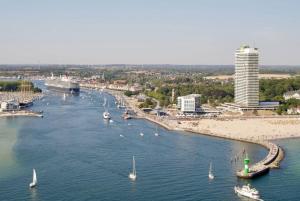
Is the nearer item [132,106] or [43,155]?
[43,155]

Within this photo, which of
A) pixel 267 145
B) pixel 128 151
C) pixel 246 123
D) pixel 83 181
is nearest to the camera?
pixel 83 181

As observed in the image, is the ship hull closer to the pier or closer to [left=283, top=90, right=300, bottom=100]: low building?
the pier

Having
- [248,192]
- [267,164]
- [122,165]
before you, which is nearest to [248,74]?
[267,164]

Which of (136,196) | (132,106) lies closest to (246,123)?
(132,106)

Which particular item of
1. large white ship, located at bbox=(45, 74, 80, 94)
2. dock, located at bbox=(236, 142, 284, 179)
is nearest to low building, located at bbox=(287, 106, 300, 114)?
dock, located at bbox=(236, 142, 284, 179)

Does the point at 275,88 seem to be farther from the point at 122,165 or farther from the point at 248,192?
the point at 248,192

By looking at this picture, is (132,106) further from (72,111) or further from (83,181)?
(83,181)

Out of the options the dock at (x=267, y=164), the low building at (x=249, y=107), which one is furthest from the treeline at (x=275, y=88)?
the dock at (x=267, y=164)
